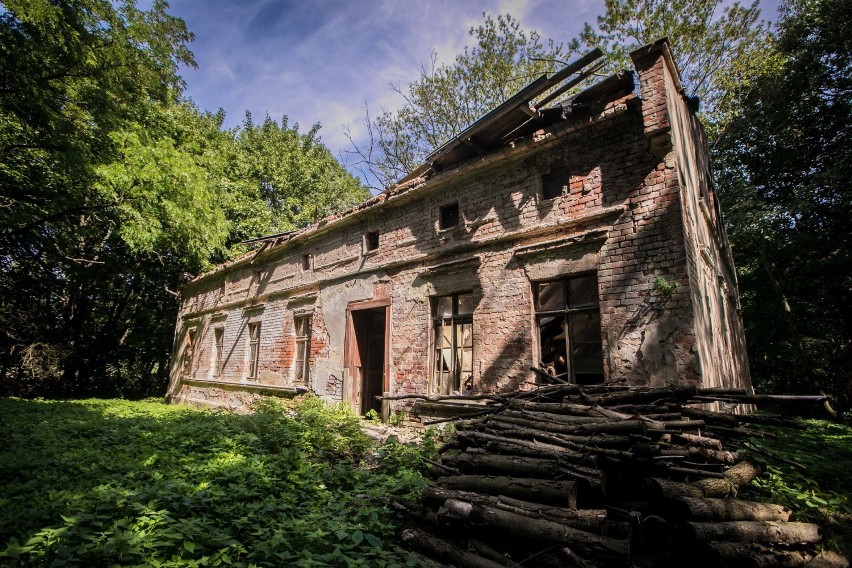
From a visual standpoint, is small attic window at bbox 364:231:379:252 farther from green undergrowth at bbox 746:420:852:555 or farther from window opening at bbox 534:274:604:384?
green undergrowth at bbox 746:420:852:555

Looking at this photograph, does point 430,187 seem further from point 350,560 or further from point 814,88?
point 814,88

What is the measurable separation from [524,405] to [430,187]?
5.44 meters

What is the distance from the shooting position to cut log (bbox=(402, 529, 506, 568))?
9.85 feet

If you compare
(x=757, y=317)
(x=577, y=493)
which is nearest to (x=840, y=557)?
(x=577, y=493)

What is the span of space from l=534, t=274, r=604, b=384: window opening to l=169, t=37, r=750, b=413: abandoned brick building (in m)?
0.02

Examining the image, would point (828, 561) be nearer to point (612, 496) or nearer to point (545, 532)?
point (612, 496)

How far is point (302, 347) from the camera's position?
11.9m

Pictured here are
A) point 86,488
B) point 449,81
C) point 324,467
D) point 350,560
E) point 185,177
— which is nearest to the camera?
point 350,560

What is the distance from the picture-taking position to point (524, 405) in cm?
468

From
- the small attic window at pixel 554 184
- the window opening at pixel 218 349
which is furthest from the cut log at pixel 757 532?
the window opening at pixel 218 349

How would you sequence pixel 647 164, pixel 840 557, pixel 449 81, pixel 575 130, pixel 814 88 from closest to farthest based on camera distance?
pixel 840 557
pixel 647 164
pixel 575 130
pixel 814 88
pixel 449 81

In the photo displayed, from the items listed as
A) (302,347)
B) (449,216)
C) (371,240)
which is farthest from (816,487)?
(302,347)

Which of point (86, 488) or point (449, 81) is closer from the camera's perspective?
point (86, 488)

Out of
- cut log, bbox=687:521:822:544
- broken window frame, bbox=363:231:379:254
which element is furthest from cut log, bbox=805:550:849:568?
broken window frame, bbox=363:231:379:254
